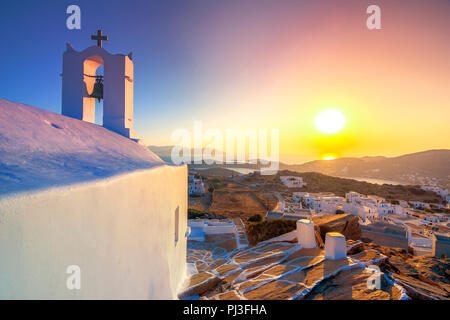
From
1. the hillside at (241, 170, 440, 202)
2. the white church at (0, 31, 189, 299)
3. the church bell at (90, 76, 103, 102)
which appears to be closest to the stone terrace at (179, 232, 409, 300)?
the white church at (0, 31, 189, 299)

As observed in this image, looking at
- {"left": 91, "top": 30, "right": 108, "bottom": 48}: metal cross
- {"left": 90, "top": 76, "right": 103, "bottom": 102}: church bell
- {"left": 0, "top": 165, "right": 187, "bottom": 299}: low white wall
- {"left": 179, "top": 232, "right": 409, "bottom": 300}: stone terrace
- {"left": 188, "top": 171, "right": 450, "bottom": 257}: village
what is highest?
{"left": 91, "top": 30, "right": 108, "bottom": 48}: metal cross

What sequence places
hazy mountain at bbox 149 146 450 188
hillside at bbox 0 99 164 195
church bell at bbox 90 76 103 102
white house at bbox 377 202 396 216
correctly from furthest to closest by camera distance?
hazy mountain at bbox 149 146 450 188, white house at bbox 377 202 396 216, church bell at bbox 90 76 103 102, hillside at bbox 0 99 164 195

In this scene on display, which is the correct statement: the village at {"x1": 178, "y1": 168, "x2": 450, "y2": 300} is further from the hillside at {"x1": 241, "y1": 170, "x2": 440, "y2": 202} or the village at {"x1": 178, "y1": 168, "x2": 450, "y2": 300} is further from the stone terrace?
the hillside at {"x1": 241, "y1": 170, "x2": 440, "y2": 202}

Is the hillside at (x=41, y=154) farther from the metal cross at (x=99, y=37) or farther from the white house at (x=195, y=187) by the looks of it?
the white house at (x=195, y=187)

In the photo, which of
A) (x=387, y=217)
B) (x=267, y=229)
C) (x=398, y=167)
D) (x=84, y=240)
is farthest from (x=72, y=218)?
(x=398, y=167)

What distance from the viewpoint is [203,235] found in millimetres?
8625

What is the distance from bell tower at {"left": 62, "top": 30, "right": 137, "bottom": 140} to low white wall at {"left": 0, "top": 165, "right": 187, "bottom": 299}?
2793 mm

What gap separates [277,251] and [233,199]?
855 inches

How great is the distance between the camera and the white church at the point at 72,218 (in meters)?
0.99

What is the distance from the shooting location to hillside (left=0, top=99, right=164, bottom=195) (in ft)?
3.82

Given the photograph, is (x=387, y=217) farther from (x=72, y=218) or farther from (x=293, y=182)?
(x=72, y=218)

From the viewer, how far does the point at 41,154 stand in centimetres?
153

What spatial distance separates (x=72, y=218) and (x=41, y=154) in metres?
0.64
